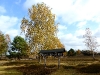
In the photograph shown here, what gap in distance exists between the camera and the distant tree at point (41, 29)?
59.9 m

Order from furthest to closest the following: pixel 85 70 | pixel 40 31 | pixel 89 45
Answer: pixel 89 45, pixel 40 31, pixel 85 70

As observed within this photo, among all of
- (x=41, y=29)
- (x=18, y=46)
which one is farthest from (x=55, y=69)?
(x=18, y=46)

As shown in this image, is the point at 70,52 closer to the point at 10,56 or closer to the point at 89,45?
the point at 10,56

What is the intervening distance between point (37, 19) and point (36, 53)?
10.3 metres

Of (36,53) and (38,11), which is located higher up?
(38,11)

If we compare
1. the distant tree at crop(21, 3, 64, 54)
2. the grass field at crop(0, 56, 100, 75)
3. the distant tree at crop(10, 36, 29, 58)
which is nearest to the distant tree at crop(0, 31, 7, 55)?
the distant tree at crop(10, 36, 29, 58)

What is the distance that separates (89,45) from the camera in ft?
262

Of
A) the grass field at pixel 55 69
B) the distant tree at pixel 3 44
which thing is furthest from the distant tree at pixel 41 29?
the distant tree at pixel 3 44

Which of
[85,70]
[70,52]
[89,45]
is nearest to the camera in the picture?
[85,70]

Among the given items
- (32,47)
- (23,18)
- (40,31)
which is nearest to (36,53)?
(32,47)

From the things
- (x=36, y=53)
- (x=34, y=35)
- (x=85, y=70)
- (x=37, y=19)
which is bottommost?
(x=85, y=70)

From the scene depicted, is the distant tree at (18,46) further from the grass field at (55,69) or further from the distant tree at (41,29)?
the grass field at (55,69)

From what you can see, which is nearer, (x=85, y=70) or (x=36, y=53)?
(x=85, y=70)

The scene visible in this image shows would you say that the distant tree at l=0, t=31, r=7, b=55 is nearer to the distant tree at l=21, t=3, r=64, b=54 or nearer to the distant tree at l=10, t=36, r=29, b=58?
the distant tree at l=10, t=36, r=29, b=58
